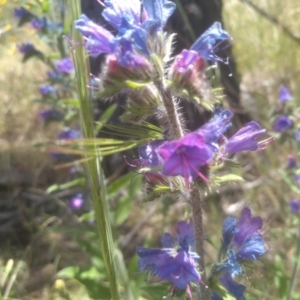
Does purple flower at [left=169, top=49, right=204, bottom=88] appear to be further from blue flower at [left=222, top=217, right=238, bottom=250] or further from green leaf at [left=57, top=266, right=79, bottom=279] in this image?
green leaf at [left=57, top=266, right=79, bottom=279]

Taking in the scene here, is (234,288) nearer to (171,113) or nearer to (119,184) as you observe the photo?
(171,113)

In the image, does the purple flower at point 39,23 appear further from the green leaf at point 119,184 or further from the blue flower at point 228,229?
the blue flower at point 228,229

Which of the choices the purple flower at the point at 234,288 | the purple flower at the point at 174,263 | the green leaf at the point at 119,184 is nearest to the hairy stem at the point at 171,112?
the purple flower at the point at 174,263

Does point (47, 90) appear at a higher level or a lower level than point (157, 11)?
lower

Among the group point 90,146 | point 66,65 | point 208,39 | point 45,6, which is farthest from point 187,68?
point 66,65

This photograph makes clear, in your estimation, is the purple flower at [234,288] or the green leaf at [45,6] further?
the green leaf at [45,6]

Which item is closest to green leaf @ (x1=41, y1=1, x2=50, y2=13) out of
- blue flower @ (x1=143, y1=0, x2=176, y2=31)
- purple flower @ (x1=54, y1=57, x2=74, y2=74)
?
purple flower @ (x1=54, y1=57, x2=74, y2=74)
